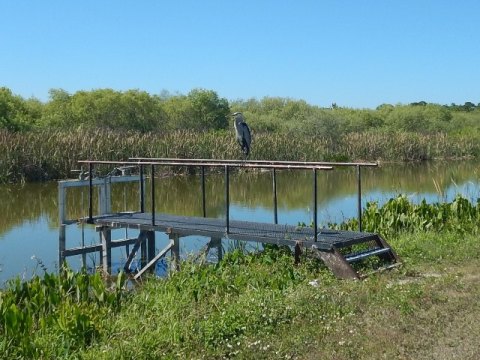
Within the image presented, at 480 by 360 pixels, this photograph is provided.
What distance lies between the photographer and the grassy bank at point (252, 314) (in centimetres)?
502

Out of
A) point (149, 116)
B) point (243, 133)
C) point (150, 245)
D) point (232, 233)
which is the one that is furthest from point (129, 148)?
point (149, 116)

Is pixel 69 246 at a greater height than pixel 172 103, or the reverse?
pixel 172 103

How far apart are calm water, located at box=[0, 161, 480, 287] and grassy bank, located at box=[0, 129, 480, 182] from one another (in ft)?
3.08

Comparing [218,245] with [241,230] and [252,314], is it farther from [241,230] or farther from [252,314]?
[252,314]

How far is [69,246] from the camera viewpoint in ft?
42.2

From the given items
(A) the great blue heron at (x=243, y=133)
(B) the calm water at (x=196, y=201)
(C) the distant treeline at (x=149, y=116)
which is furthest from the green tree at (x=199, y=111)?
(A) the great blue heron at (x=243, y=133)

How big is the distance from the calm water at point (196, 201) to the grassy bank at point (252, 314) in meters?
2.42

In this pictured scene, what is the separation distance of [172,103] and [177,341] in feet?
143

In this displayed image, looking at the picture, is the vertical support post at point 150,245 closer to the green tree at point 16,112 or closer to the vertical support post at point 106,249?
the vertical support post at point 106,249

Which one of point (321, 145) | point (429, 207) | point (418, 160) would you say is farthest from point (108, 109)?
point (429, 207)

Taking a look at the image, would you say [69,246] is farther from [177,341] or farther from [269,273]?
[177,341]

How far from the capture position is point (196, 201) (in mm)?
19438

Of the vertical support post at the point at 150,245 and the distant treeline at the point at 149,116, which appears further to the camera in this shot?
the distant treeline at the point at 149,116

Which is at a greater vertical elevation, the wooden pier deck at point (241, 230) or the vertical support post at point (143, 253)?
the wooden pier deck at point (241, 230)
